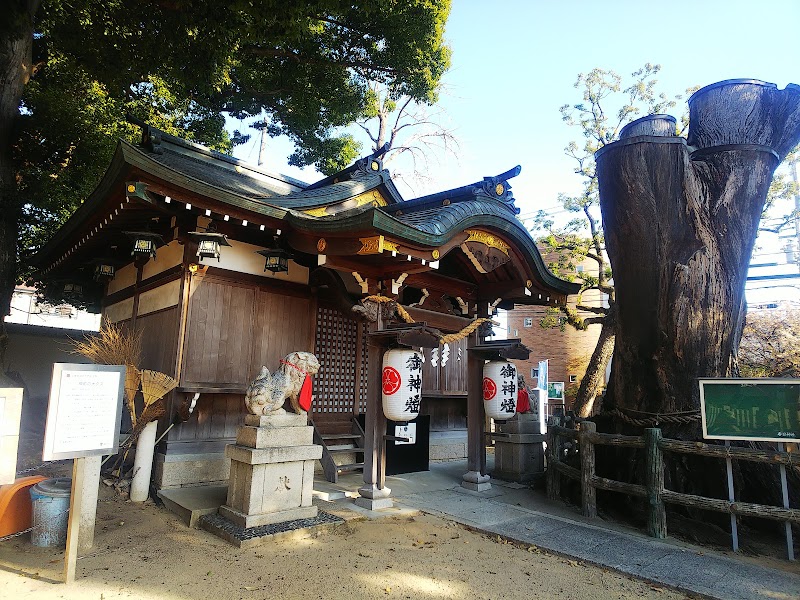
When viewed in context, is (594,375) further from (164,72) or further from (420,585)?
(164,72)

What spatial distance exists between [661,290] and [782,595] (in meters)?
3.74

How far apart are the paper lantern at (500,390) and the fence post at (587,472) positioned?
1431 mm

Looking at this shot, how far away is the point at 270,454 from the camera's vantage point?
527cm

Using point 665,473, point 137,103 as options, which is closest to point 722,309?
point 665,473

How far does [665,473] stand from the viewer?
624cm

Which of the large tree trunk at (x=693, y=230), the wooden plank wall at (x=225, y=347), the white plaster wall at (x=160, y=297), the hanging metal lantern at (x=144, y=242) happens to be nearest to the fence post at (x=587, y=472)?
the large tree trunk at (x=693, y=230)

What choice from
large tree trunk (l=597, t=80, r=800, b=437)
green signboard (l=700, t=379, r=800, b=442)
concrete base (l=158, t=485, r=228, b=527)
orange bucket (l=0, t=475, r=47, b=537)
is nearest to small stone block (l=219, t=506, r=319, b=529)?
concrete base (l=158, t=485, r=228, b=527)

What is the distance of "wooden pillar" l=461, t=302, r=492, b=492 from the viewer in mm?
7898

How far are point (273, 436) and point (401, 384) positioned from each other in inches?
73.9

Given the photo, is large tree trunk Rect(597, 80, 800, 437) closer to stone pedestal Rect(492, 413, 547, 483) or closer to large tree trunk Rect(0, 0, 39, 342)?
stone pedestal Rect(492, 413, 547, 483)

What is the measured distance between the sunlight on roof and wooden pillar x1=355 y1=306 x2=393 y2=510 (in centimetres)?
200

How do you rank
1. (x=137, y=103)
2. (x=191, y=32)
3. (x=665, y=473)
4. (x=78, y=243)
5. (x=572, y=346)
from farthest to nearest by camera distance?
(x=572, y=346) < (x=137, y=103) < (x=191, y=32) < (x=78, y=243) < (x=665, y=473)

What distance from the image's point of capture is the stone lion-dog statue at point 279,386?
214 inches

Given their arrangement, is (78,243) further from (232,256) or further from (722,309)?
(722,309)
